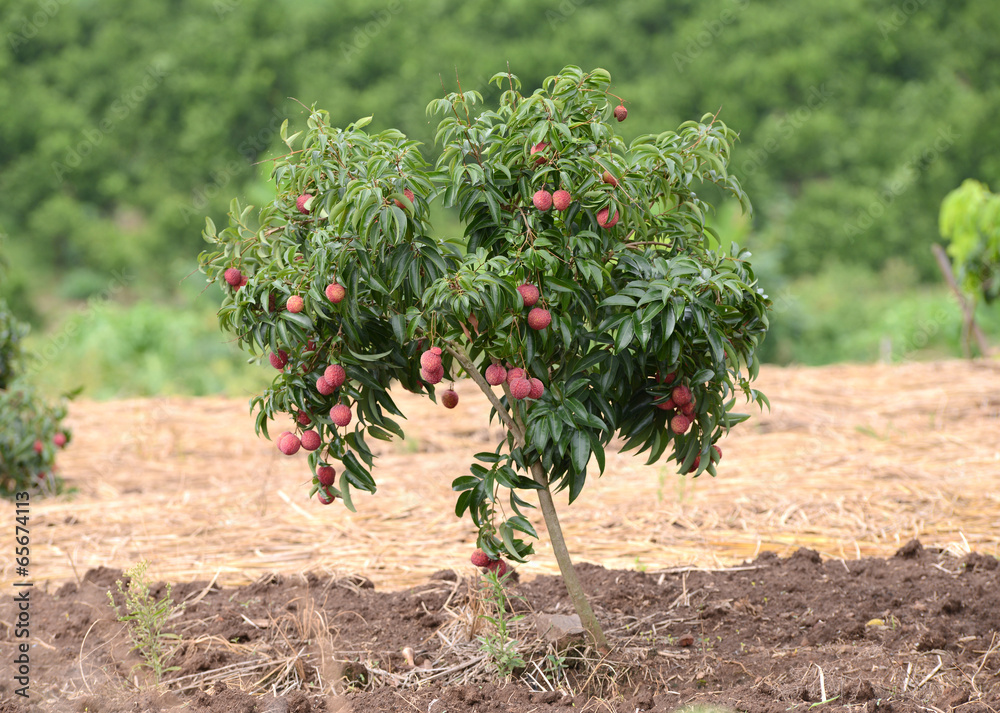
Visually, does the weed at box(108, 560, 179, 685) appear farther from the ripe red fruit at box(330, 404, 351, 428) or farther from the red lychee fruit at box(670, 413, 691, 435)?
the red lychee fruit at box(670, 413, 691, 435)

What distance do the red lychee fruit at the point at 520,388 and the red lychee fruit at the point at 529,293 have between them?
0.19m

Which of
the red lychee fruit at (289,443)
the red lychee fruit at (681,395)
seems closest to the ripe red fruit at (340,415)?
the red lychee fruit at (289,443)

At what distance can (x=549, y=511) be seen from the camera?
2.41m

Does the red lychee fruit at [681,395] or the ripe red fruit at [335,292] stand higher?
the ripe red fruit at [335,292]

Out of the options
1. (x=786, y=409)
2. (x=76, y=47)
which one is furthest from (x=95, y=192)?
(x=786, y=409)

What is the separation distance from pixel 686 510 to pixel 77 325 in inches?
396

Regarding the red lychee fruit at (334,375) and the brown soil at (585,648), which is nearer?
the red lychee fruit at (334,375)

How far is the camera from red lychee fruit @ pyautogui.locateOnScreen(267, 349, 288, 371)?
2.25 metres

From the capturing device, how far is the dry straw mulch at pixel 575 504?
11.7 ft

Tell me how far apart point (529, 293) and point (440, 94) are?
1850cm

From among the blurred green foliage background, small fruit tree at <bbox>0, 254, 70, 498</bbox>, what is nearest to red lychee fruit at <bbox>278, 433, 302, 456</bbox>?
small fruit tree at <bbox>0, 254, 70, 498</bbox>

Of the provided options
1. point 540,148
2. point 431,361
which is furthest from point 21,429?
point 540,148

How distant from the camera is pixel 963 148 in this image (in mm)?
18203

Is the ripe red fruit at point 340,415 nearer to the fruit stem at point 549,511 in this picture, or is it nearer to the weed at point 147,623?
the fruit stem at point 549,511
